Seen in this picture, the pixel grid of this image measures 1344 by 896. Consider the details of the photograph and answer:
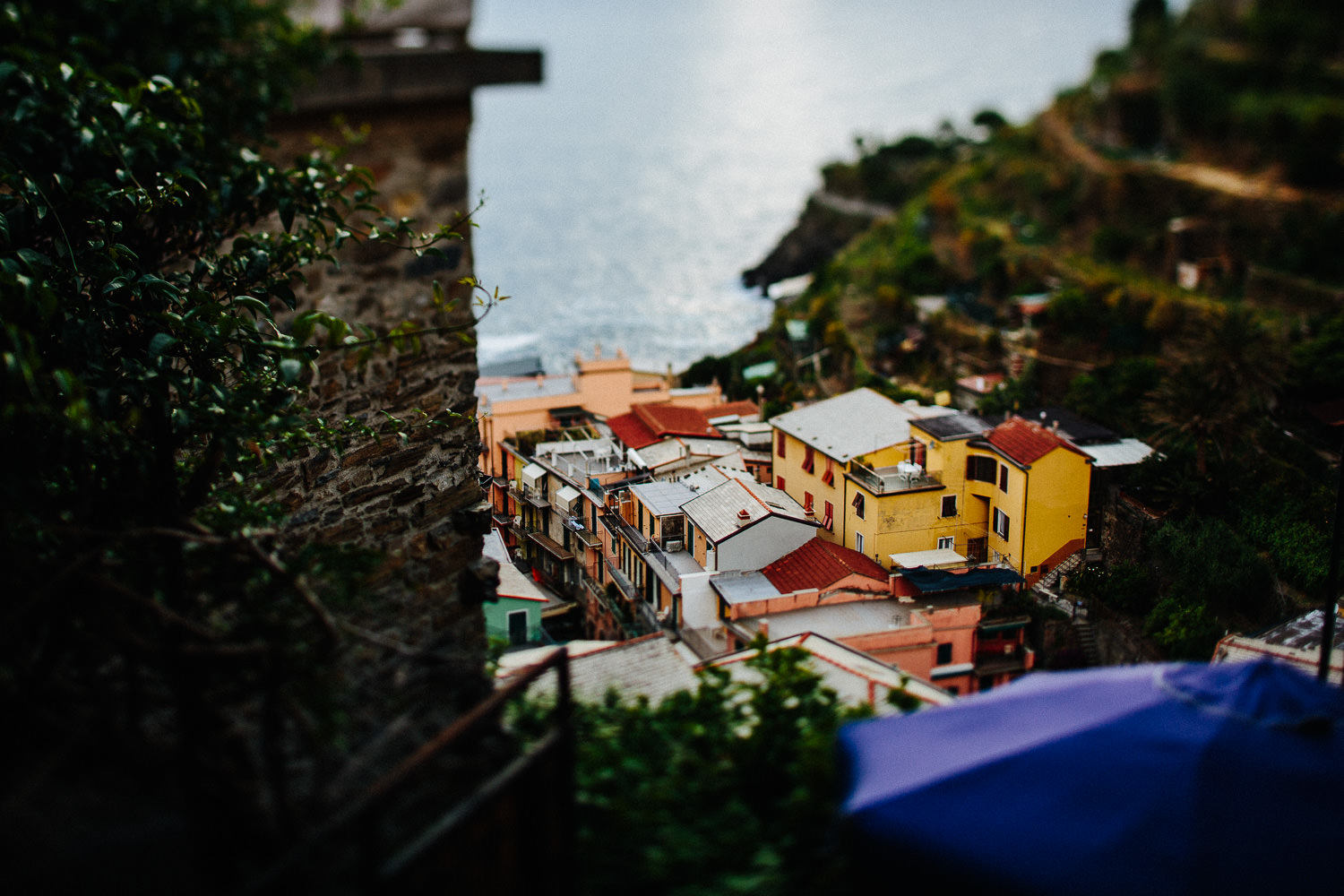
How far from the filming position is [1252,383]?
1506 cm

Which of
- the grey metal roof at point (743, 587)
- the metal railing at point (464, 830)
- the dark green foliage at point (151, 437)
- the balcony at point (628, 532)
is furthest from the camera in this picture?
the balcony at point (628, 532)

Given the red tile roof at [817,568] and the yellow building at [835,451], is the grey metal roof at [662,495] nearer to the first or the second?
the red tile roof at [817,568]

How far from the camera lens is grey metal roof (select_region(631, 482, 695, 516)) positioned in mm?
10328

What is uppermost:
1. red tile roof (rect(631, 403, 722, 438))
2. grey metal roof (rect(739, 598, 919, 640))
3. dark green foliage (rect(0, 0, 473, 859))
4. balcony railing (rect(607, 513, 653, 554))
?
dark green foliage (rect(0, 0, 473, 859))

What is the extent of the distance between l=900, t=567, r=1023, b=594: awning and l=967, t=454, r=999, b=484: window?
1.07 meters

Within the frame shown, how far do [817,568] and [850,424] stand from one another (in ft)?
7.17

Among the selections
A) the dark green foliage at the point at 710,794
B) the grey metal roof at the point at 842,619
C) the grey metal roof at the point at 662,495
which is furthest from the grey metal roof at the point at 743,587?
the dark green foliage at the point at 710,794

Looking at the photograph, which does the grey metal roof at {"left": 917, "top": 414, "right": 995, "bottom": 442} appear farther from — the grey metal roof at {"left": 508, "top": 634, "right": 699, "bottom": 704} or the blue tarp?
the blue tarp

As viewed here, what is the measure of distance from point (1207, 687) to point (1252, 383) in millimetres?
13973

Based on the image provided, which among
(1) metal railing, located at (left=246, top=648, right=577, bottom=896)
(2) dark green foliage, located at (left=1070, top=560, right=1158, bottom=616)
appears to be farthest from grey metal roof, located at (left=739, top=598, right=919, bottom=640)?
(1) metal railing, located at (left=246, top=648, right=577, bottom=896)

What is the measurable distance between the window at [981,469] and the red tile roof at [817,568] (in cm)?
135

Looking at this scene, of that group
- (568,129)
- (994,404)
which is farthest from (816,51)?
(994,404)

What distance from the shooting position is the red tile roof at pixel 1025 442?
Answer: 10.4 metres

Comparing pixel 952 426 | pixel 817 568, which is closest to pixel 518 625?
pixel 817 568
